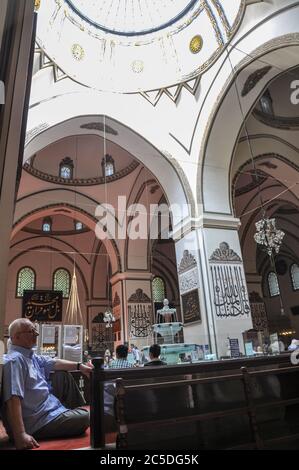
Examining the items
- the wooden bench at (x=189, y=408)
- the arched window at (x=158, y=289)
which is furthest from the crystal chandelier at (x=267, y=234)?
the arched window at (x=158, y=289)

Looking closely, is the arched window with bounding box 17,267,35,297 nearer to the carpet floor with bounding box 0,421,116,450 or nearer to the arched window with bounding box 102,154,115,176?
the arched window with bounding box 102,154,115,176

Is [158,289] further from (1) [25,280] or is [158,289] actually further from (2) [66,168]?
(2) [66,168]

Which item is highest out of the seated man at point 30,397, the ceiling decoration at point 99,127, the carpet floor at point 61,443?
the ceiling decoration at point 99,127

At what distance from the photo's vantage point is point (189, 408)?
7.52ft

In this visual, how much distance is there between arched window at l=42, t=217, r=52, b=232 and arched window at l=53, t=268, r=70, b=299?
186cm

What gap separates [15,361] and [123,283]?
29.0 ft

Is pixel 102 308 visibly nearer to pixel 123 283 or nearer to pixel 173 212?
pixel 123 283

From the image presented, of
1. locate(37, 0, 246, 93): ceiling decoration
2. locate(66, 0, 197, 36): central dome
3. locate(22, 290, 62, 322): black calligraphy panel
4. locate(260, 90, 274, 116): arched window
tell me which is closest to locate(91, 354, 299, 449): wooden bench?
locate(37, 0, 246, 93): ceiling decoration

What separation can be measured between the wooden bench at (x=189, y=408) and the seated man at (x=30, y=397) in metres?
0.26

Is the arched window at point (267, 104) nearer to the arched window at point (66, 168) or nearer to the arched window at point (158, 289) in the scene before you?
the arched window at point (66, 168)

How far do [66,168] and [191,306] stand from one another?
649 cm

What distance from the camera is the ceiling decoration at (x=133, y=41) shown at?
7547 mm

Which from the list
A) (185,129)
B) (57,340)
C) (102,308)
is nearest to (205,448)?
(57,340)

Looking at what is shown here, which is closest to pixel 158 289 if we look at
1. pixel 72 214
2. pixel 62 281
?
pixel 62 281
